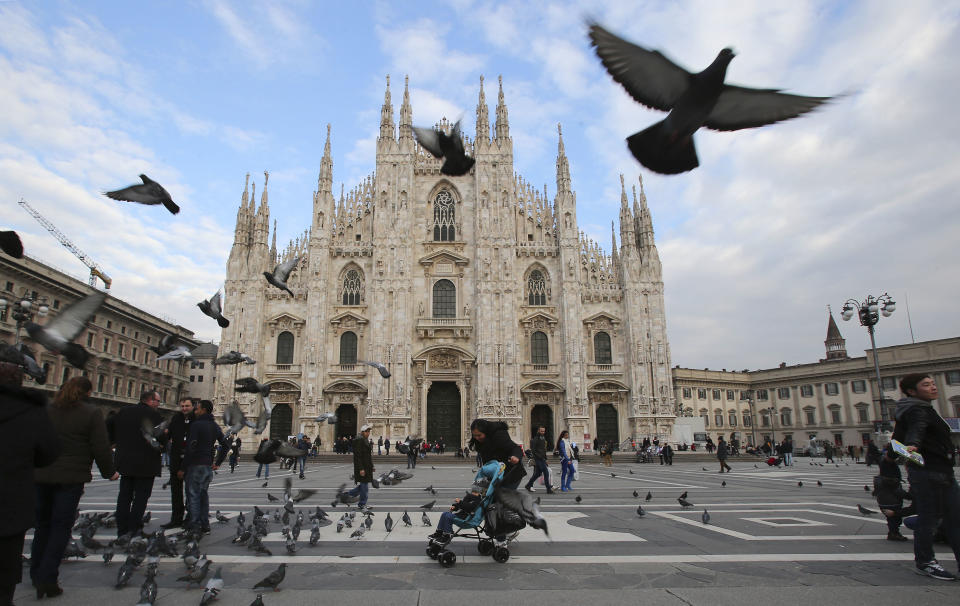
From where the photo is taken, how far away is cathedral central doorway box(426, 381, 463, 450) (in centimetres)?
3434

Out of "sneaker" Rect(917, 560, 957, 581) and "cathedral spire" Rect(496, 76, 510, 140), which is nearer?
"sneaker" Rect(917, 560, 957, 581)

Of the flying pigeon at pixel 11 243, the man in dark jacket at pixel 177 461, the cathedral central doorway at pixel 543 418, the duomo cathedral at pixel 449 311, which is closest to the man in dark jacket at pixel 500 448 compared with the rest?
the man in dark jacket at pixel 177 461

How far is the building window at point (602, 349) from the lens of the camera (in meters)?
35.3

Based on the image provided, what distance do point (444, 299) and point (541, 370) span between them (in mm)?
7678

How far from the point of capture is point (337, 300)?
35.2m

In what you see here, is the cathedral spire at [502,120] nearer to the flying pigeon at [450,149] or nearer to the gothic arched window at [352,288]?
the gothic arched window at [352,288]

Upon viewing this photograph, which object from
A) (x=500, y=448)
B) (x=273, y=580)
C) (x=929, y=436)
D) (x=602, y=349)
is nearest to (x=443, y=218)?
(x=602, y=349)

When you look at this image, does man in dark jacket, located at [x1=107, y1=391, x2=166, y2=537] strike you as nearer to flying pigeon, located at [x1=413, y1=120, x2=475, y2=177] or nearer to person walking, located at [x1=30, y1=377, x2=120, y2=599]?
person walking, located at [x1=30, y1=377, x2=120, y2=599]

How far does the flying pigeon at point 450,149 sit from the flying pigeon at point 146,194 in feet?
9.66

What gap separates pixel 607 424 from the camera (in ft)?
114

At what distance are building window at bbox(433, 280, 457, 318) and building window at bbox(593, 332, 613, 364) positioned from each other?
30.2ft

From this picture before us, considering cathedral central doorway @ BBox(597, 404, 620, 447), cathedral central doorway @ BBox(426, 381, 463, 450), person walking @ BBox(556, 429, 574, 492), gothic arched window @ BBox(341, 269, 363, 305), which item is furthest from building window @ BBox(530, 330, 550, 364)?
person walking @ BBox(556, 429, 574, 492)

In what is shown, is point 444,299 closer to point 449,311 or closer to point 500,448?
point 449,311

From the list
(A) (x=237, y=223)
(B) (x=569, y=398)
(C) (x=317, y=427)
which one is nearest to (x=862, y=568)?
(B) (x=569, y=398)
